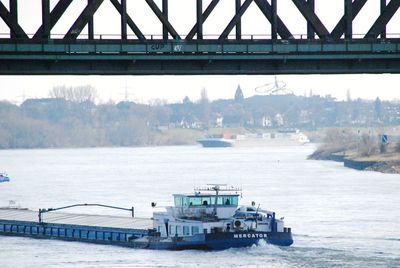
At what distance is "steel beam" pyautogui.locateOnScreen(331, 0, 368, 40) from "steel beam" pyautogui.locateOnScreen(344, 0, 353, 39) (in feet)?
0.51

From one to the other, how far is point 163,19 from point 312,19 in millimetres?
5634

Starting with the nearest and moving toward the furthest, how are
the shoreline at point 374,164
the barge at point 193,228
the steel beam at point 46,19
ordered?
1. the steel beam at point 46,19
2. the barge at point 193,228
3. the shoreline at point 374,164

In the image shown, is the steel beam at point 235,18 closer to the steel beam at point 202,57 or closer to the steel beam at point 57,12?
the steel beam at point 202,57

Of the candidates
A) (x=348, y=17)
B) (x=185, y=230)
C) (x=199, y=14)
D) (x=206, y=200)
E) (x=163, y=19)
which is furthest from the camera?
(x=206, y=200)

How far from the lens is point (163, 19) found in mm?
48969

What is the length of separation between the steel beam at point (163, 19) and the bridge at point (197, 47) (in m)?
0.04

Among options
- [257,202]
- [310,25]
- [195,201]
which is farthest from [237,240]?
[257,202]

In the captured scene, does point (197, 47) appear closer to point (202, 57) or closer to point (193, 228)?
point (202, 57)

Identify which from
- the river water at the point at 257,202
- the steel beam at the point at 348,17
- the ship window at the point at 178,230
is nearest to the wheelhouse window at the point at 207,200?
the ship window at the point at 178,230

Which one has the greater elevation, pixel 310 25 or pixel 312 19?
pixel 312 19

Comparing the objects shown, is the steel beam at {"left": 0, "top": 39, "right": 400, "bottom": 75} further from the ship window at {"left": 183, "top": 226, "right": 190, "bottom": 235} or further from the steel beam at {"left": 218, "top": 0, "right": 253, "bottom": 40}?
the ship window at {"left": 183, "top": 226, "right": 190, "bottom": 235}

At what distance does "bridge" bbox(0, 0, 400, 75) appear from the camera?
48438 mm

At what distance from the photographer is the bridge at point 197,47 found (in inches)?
1907

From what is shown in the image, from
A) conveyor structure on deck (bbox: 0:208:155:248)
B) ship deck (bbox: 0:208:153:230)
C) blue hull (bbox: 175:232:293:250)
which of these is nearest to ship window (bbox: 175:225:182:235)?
conveyor structure on deck (bbox: 0:208:155:248)
